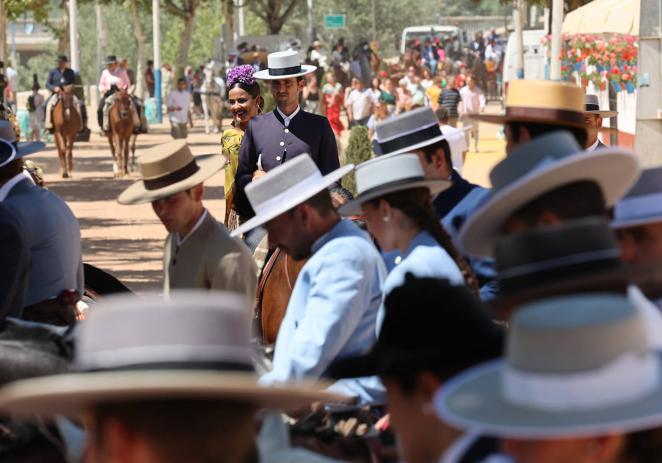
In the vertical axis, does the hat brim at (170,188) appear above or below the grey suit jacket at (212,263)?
above

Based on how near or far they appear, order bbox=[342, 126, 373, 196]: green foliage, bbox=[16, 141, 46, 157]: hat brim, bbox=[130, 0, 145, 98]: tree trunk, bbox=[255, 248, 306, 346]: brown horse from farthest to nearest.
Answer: bbox=[130, 0, 145, 98]: tree trunk, bbox=[342, 126, 373, 196]: green foliage, bbox=[255, 248, 306, 346]: brown horse, bbox=[16, 141, 46, 157]: hat brim

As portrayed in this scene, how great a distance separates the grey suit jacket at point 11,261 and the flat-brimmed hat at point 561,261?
10.6 ft

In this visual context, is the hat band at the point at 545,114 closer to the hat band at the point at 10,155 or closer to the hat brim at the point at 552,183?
the hat brim at the point at 552,183

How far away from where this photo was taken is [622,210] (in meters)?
4.54

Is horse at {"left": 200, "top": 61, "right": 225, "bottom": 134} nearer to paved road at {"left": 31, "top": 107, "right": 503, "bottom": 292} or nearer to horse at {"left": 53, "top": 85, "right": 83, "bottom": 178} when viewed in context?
paved road at {"left": 31, "top": 107, "right": 503, "bottom": 292}

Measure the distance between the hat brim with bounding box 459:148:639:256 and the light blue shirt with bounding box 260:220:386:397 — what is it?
3.74 feet

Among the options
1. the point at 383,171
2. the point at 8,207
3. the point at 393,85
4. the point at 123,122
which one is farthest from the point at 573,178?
the point at 393,85

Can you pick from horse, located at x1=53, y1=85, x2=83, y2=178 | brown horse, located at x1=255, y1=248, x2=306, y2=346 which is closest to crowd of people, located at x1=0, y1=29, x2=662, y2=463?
brown horse, located at x1=255, y1=248, x2=306, y2=346

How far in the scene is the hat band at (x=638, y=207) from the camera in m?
4.50

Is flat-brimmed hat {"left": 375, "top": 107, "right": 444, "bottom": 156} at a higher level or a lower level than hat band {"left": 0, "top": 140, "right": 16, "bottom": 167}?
higher

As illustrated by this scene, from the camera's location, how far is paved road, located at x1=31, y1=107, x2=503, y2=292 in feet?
59.3

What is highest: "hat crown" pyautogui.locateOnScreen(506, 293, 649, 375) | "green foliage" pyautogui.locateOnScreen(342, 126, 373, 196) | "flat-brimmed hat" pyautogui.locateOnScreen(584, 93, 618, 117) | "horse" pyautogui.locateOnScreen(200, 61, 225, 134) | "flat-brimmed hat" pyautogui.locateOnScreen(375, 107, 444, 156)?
"hat crown" pyautogui.locateOnScreen(506, 293, 649, 375)

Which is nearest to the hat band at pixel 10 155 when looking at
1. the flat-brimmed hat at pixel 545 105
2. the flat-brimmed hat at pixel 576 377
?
the flat-brimmed hat at pixel 545 105

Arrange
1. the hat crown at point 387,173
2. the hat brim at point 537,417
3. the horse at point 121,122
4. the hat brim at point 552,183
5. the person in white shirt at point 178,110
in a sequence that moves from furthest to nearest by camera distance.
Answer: the person in white shirt at point 178,110
the horse at point 121,122
the hat crown at point 387,173
the hat brim at point 552,183
the hat brim at point 537,417
